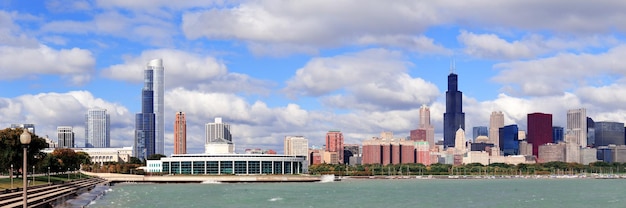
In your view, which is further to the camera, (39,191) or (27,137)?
(39,191)

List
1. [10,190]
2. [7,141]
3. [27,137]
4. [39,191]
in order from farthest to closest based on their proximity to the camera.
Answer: [7,141] < [39,191] < [10,190] < [27,137]

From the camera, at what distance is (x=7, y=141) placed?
118750mm

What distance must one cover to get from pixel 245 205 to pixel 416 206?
85.6 feet

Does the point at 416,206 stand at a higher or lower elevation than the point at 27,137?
lower

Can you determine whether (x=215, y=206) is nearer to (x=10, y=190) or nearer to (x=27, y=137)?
(x=10, y=190)

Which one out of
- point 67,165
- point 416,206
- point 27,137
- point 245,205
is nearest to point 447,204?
point 416,206

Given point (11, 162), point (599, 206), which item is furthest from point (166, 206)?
point (599, 206)

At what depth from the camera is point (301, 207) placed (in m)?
115

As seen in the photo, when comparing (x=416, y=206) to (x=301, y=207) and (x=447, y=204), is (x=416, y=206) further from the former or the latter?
(x=301, y=207)

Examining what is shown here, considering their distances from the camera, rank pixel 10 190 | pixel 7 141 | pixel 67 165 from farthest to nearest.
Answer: pixel 67 165, pixel 7 141, pixel 10 190

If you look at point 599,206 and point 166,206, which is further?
point 599,206

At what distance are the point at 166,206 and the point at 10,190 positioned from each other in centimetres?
2637

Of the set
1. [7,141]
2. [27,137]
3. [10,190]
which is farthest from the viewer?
[7,141]

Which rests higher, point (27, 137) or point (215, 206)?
point (27, 137)
